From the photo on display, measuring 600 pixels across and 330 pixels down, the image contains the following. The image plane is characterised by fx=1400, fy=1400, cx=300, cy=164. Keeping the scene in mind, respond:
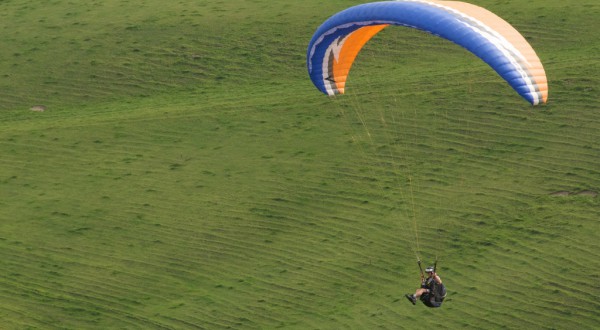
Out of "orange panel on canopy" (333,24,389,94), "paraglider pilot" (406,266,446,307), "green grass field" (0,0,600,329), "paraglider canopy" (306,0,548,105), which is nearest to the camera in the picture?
"paraglider canopy" (306,0,548,105)

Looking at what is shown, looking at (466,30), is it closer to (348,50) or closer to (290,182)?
(348,50)

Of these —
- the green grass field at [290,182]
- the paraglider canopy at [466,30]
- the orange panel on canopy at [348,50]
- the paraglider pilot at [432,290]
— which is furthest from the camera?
the green grass field at [290,182]

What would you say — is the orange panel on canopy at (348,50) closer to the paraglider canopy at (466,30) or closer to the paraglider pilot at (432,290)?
the paraglider canopy at (466,30)

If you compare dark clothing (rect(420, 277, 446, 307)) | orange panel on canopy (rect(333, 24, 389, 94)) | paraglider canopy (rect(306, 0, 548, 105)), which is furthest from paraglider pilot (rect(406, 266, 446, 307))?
orange panel on canopy (rect(333, 24, 389, 94))

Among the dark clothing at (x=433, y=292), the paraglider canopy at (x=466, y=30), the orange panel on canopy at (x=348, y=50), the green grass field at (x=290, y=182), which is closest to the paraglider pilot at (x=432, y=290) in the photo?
the dark clothing at (x=433, y=292)

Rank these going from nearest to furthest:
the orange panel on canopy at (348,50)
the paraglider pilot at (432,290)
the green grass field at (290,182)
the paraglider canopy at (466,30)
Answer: the paraglider canopy at (466,30) < the paraglider pilot at (432,290) < the orange panel on canopy at (348,50) < the green grass field at (290,182)

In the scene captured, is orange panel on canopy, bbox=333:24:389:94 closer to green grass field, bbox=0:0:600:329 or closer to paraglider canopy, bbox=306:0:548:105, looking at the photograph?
paraglider canopy, bbox=306:0:548:105
